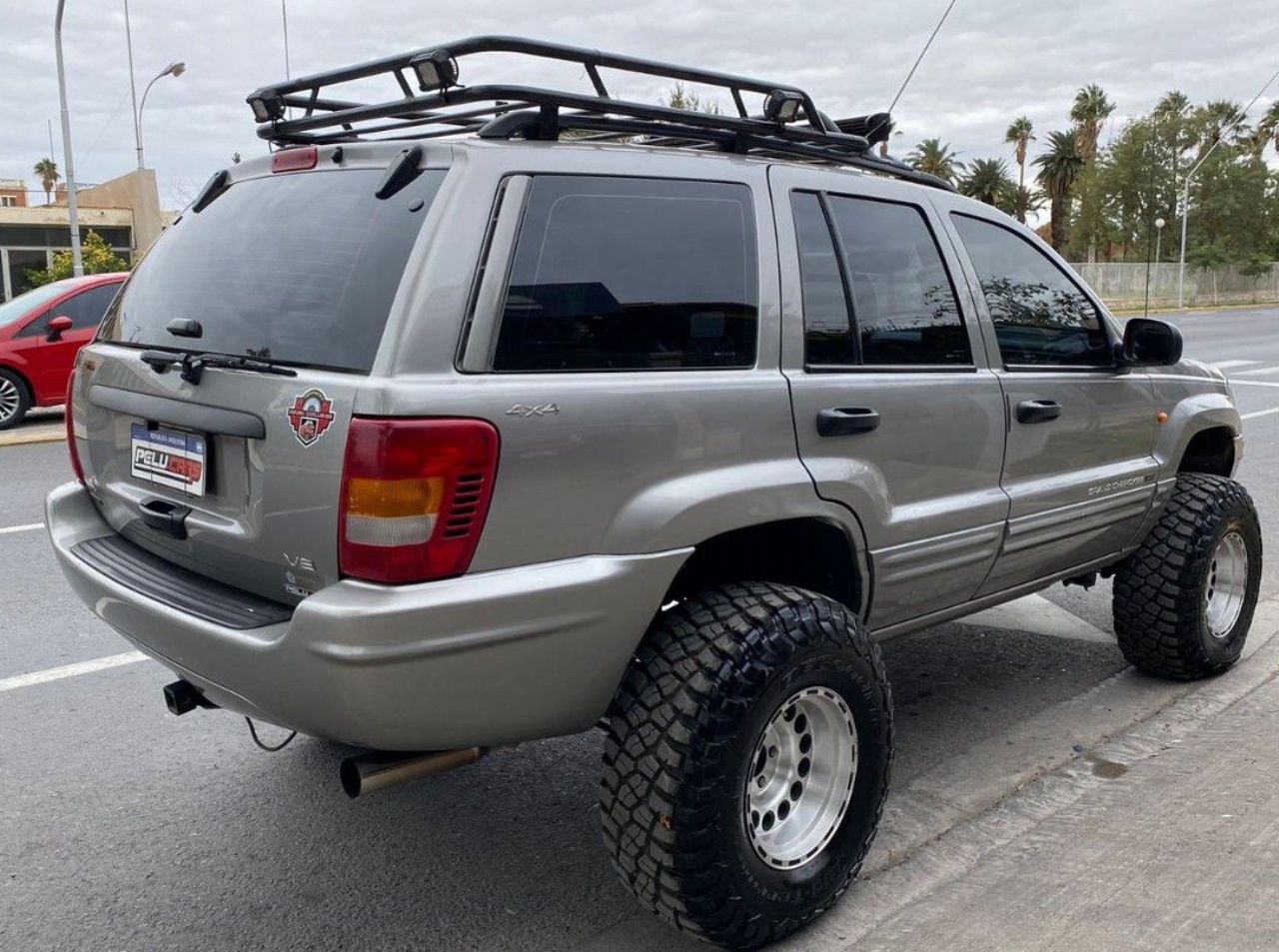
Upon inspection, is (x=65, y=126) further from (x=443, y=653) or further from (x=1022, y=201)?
(x=1022, y=201)

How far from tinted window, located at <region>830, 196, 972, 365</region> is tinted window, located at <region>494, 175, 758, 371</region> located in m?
0.42

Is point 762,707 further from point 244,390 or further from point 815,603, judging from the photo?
point 244,390

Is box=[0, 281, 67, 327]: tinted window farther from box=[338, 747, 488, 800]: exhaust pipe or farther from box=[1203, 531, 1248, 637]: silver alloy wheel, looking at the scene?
box=[1203, 531, 1248, 637]: silver alloy wheel

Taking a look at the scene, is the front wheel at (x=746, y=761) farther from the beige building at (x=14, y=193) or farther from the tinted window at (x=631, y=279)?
the beige building at (x=14, y=193)

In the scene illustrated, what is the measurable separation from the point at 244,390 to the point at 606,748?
1149 millimetres

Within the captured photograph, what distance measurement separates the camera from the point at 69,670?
4.67 meters

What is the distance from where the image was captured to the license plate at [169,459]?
2783mm

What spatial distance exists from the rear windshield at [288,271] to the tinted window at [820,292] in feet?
3.44

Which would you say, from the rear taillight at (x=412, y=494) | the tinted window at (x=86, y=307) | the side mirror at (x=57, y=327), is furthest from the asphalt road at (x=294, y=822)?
the tinted window at (x=86, y=307)

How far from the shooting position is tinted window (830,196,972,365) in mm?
3297

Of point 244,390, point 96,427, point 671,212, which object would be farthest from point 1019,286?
point 96,427

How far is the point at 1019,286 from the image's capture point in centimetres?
391

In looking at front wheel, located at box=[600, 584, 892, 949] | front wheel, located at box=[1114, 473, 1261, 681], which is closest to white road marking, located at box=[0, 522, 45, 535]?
front wheel, located at box=[600, 584, 892, 949]

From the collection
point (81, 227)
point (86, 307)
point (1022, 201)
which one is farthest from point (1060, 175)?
point (86, 307)
